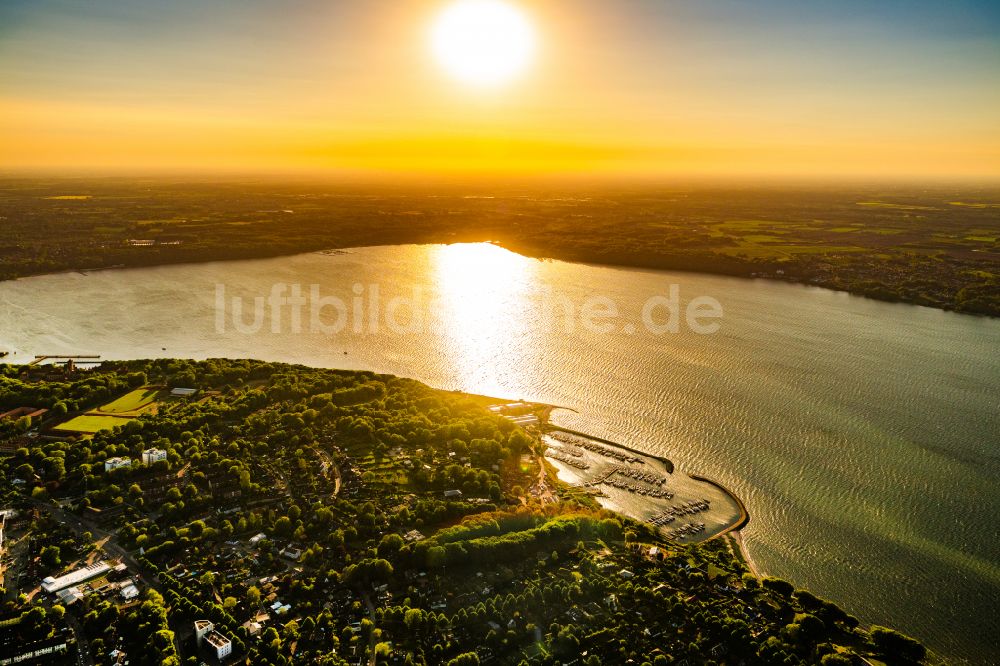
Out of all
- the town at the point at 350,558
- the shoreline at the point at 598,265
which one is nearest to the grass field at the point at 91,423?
the town at the point at 350,558

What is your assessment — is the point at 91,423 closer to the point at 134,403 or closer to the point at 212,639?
the point at 134,403

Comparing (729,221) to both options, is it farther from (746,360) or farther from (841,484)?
(841,484)

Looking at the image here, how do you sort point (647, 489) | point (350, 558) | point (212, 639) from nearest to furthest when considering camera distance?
point (212, 639) → point (350, 558) → point (647, 489)

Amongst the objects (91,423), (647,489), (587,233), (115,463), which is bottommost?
(647,489)

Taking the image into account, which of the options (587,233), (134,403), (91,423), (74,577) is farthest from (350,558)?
(587,233)

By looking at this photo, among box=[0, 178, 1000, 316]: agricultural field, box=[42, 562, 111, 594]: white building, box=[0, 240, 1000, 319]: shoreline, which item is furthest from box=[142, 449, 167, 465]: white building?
box=[0, 178, 1000, 316]: agricultural field

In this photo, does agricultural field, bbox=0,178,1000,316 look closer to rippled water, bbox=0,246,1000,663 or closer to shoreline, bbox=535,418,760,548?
rippled water, bbox=0,246,1000,663

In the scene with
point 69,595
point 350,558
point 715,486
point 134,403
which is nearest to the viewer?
point 69,595

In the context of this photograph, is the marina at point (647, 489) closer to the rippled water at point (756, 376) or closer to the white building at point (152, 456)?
the rippled water at point (756, 376)
